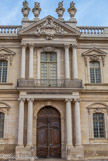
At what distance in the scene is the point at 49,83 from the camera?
16.7 m

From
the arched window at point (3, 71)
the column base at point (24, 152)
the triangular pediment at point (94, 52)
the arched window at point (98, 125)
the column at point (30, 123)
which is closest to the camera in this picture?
the column base at point (24, 152)

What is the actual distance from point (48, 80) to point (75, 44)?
3798 millimetres

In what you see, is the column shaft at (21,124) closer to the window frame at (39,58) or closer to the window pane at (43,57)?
the window frame at (39,58)

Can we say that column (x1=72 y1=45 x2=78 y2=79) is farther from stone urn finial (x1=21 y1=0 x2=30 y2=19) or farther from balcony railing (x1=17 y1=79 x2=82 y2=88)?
stone urn finial (x1=21 y1=0 x2=30 y2=19)

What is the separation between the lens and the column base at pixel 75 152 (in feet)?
47.3

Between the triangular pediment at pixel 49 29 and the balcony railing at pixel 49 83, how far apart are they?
12.8ft

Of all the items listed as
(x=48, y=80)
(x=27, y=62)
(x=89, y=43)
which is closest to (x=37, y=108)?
(x=48, y=80)

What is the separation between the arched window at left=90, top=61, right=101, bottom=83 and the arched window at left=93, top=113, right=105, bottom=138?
2925mm

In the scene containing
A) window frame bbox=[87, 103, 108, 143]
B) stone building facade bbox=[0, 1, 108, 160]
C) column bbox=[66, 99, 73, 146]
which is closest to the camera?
column bbox=[66, 99, 73, 146]

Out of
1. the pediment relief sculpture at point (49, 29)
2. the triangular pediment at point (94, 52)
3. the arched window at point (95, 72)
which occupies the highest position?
the pediment relief sculpture at point (49, 29)

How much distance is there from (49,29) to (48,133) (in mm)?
8596

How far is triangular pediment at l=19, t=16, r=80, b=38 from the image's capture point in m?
17.4

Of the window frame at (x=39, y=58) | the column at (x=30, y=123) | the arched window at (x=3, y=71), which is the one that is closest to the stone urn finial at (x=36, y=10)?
the window frame at (x=39, y=58)

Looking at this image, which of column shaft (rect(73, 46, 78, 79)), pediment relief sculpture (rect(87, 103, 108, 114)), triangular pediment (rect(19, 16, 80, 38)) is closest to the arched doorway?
pediment relief sculpture (rect(87, 103, 108, 114))
